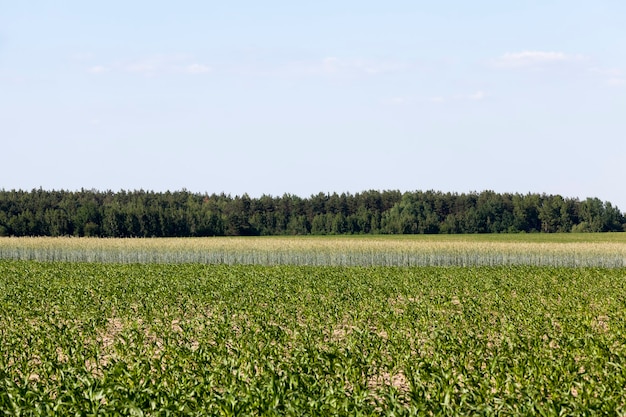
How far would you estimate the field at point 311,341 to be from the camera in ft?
31.9

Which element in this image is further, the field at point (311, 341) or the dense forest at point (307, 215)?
the dense forest at point (307, 215)

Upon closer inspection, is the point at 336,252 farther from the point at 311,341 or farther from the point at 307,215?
the point at 307,215

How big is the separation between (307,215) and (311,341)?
12012 cm

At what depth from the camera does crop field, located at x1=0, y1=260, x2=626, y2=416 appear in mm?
9680

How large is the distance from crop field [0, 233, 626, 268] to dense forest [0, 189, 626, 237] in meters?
46.5

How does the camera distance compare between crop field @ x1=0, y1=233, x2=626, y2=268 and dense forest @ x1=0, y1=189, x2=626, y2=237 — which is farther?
→ dense forest @ x1=0, y1=189, x2=626, y2=237

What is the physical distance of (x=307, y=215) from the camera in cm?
13638

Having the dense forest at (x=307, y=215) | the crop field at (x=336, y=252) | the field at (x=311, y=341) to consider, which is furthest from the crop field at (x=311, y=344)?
the dense forest at (x=307, y=215)

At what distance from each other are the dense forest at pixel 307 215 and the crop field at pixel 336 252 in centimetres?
4654

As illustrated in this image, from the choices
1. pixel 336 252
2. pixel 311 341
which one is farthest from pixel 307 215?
pixel 311 341

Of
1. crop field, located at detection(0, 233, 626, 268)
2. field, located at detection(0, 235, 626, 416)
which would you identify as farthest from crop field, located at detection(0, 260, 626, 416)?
crop field, located at detection(0, 233, 626, 268)

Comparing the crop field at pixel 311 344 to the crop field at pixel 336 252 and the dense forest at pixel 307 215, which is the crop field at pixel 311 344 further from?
the dense forest at pixel 307 215

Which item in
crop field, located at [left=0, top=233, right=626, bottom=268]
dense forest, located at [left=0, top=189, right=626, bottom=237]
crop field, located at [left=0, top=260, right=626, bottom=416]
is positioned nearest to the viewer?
crop field, located at [left=0, top=260, right=626, bottom=416]

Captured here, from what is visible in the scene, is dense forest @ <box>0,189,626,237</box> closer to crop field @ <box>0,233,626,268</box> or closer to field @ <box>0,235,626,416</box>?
crop field @ <box>0,233,626,268</box>
